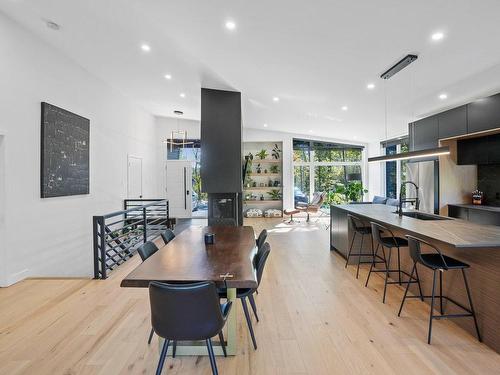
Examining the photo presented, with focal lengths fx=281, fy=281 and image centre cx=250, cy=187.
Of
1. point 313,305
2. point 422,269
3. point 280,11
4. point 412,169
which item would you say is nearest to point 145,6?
point 280,11

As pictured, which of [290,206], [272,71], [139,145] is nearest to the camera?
[272,71]

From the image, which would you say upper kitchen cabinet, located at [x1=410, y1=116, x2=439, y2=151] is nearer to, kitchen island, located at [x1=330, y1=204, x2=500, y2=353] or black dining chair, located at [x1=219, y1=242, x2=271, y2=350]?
kitchen island, located at [x1=330, y1=204, x2=500, y2=353]

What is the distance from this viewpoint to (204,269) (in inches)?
81.0

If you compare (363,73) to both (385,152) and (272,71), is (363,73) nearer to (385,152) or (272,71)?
(272,71)

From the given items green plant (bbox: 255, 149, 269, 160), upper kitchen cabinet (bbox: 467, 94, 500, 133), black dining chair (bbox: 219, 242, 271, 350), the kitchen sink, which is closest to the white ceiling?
upper kitchen cabinet (bbox: 467, 94, 500, 133)

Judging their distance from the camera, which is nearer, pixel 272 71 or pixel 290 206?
pixel 272 71

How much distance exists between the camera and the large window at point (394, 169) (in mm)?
7809

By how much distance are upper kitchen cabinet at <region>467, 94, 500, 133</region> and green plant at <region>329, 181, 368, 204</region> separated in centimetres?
530

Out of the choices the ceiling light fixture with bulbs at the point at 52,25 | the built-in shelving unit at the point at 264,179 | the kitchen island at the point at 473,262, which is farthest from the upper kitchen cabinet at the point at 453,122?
the ceiling light fixture with bulbs at the point at 52,25

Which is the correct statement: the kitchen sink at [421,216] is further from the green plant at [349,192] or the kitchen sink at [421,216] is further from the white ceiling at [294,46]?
the green plant at [349,192]

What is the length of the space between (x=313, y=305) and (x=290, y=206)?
22.6 feet

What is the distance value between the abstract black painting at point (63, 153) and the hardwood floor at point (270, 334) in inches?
62.5

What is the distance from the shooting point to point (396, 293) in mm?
3332

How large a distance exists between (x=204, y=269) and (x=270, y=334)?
0.99 metres
